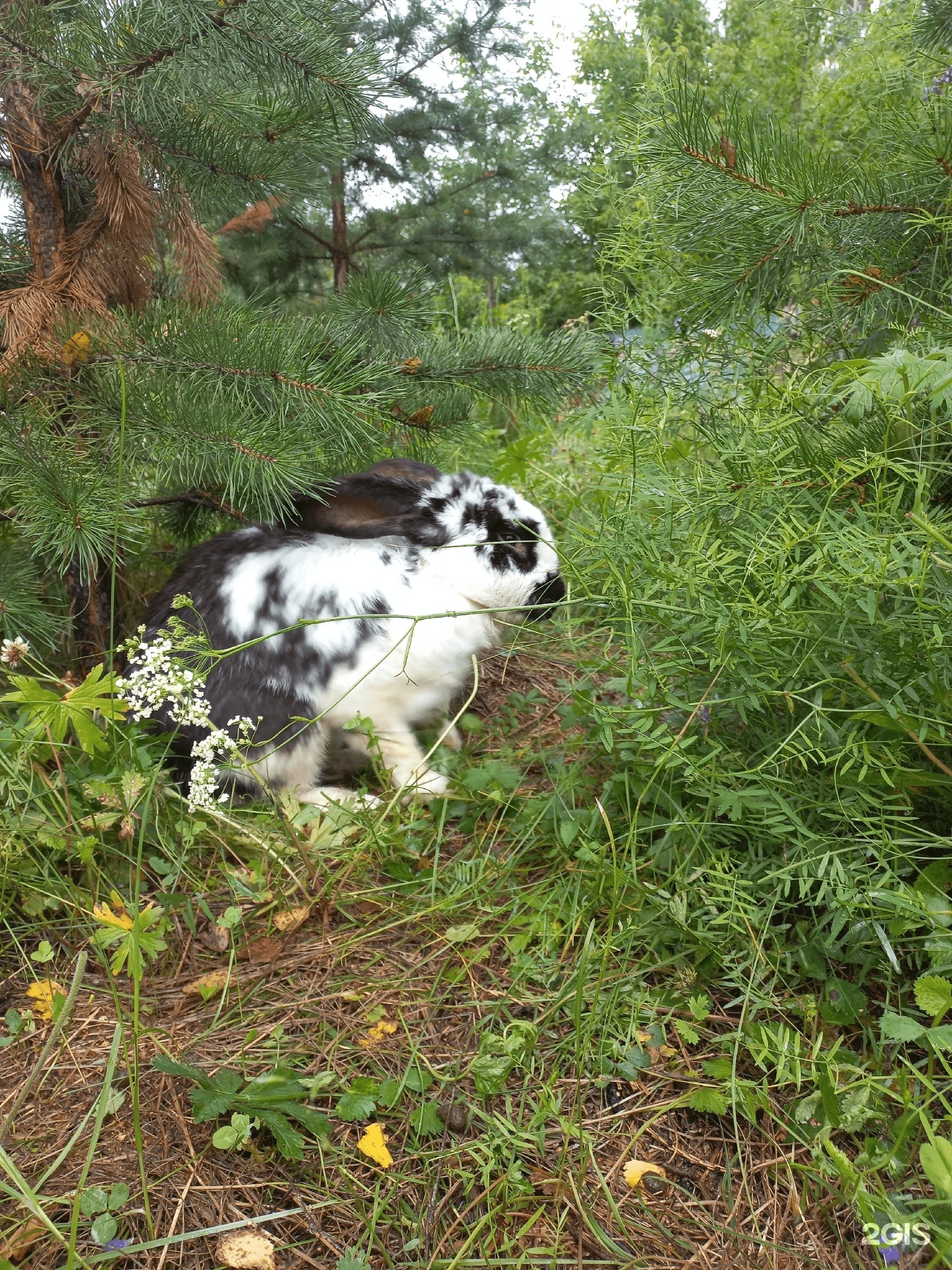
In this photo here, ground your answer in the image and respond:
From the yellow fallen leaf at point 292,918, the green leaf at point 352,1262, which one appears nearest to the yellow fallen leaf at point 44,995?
the yellow fallen leaf at point 292,918

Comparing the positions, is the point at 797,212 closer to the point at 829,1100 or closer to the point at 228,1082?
the point at 829,1100

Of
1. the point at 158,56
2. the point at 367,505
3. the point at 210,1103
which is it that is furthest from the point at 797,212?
the point at 210,1103

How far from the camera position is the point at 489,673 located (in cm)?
269

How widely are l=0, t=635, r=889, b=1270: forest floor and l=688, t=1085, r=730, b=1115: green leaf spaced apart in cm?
3

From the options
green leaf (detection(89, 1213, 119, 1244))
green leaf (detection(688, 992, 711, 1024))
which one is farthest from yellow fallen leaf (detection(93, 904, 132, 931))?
green leaf (detection(688, 992, 711, 1024))

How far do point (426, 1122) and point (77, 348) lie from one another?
1.76 metres

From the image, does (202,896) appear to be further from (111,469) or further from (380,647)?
(111,469)

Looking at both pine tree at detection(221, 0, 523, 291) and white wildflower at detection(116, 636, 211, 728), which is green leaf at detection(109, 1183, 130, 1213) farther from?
pine tree at detection(221, 0, 523, 291)

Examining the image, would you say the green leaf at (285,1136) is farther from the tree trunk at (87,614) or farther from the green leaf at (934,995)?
the tree trunk at (87,614)

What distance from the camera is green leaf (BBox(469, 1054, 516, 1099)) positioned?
1.39m

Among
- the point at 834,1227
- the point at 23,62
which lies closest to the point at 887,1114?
the point at 834,1227

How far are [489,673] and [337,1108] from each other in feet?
4.90

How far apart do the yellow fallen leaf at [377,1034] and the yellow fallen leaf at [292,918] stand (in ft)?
1.00

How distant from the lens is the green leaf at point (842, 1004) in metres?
1.41
